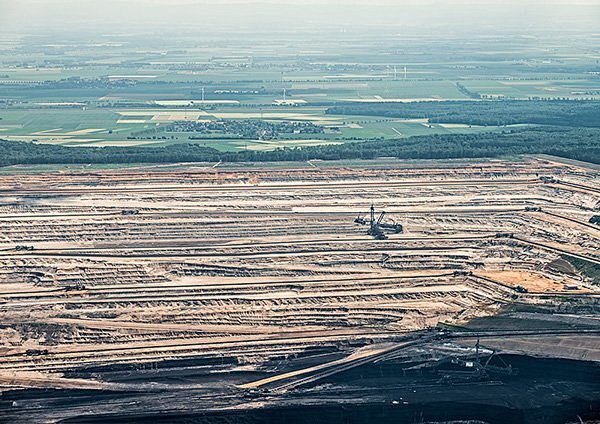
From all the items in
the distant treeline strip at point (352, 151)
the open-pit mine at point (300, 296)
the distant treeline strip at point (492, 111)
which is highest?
the distant treeline strip at point (492, 111)

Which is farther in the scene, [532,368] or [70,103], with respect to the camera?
[70,103]

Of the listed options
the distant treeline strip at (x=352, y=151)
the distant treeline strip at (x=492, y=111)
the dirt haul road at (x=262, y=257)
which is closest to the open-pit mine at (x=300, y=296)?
the dirt haul road at (x=262, y=257)

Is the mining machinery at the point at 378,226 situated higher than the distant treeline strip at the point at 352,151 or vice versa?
the distant treeline strip at the point at 352,151

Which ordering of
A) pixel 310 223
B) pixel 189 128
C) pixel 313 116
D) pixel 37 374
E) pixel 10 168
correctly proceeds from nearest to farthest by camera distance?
pixel 37 374 < pixel 310 223 < pixel 10 168 < pixel 189 128 < pixel 313 116

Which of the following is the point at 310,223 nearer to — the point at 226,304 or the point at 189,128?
the point at 226,304

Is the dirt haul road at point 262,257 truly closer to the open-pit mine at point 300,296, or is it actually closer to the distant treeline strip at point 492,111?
the open-pit mine at point 300,296

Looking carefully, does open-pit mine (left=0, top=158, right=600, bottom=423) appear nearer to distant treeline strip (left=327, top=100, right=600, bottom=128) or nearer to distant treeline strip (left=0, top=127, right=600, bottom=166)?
distant treeline strip (left=0, top=127, right=600, bottom=166)

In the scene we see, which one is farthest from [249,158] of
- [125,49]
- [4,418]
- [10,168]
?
[125,49]
